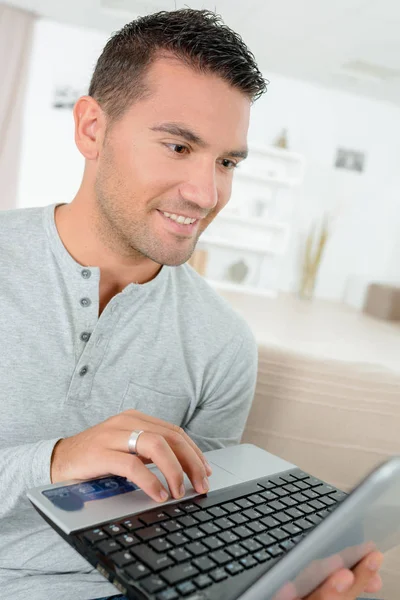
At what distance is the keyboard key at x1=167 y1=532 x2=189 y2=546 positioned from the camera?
0.63 meters

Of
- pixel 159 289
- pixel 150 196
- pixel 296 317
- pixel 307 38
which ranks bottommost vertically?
pixel 296 317

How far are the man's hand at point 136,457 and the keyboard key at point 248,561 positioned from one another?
4.6 inches

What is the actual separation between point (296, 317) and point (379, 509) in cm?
318

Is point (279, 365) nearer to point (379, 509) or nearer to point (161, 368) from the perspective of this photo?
point (161, 368)

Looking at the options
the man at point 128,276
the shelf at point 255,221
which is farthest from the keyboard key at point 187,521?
the shelf at point 255,221

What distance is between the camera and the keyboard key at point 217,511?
2.35 ft

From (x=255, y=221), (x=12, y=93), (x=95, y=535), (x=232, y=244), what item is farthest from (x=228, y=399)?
(x=12, y=93)

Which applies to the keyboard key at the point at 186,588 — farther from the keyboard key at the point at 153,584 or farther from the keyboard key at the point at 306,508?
the keyboard key at the point at 306,508

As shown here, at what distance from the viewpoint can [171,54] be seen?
109 cm

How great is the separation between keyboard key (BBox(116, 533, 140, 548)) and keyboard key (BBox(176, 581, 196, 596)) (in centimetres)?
7

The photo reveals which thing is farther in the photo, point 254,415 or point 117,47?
point 254,415

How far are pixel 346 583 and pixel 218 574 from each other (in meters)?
0.14

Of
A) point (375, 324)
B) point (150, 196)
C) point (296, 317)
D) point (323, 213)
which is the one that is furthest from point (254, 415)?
point (323, 213)

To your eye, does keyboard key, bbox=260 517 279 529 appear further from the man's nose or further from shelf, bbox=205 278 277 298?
shelf, bbox=205 278 277 298
